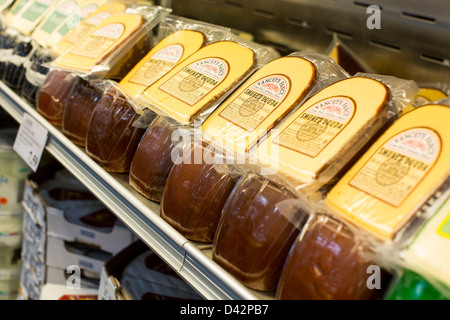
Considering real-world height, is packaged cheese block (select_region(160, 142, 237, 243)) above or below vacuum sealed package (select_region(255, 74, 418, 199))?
below

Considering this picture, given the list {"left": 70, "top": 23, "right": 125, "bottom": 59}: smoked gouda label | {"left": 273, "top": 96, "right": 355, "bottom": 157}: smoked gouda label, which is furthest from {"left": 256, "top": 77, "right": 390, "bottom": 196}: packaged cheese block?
{"left": 70, "top": 23, "right": 125, "bottom": 59}: smoked gouda label

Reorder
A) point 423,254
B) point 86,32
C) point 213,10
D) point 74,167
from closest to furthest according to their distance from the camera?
point 423,254, point 74,167, point 86,32, point 213,10

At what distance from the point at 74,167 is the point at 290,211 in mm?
694

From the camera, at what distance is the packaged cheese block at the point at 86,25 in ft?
4.67

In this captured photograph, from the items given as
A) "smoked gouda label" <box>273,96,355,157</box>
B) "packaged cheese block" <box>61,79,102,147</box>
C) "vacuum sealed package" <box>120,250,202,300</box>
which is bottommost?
"vacuum sealed package" <box>120,250,202,300</box>

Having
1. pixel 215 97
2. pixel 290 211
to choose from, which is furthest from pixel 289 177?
pixel 215 97

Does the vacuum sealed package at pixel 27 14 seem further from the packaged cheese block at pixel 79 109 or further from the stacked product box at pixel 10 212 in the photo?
the packaged cheese block at pixel 79 109

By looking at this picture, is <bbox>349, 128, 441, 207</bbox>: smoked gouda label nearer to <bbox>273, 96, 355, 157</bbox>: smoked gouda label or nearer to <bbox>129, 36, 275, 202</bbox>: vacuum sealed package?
<bbox>273, 96, 355, 157</bbox>: smoked gouda label

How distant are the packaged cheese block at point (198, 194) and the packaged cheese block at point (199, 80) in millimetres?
120

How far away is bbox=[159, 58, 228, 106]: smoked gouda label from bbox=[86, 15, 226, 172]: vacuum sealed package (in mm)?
96

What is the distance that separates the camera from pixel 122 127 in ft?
3.54

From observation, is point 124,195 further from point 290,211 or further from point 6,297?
point 6,297

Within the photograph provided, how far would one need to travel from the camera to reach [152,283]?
1355mm

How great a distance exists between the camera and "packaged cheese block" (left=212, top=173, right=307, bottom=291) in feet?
2.42
